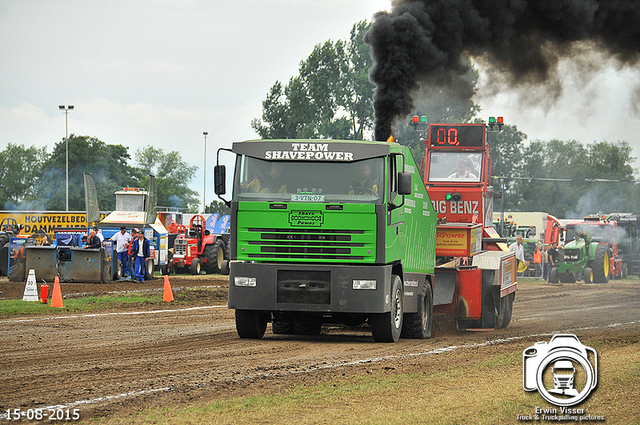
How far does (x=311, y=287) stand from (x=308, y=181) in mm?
1555

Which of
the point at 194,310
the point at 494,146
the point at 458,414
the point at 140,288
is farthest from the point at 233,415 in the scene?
the point at 494,146

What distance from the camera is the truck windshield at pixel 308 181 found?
38.5 feet

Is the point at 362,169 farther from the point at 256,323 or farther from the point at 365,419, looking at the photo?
the point at 365,419

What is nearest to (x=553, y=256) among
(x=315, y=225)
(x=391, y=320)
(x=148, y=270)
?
(x=148, y=270)

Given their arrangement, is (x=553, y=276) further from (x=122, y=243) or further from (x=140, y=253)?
(x=122, y=243)

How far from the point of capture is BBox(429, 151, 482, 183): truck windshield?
58.3 feet

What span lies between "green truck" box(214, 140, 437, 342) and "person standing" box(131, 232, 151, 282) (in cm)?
1616

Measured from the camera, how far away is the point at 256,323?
12906 millimetres

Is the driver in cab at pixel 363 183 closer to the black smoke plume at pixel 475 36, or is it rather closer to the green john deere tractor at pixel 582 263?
the black smoke plume at pixel 475 36

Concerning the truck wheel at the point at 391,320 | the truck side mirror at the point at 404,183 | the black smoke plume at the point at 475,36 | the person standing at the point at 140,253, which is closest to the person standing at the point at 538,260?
the person standing at the point at 140,253

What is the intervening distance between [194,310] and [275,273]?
7893 millimetres

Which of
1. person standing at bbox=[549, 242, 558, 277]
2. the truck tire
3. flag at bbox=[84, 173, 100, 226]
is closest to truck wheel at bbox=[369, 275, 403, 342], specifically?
flag at bbox=[84, 173, 100, 226]

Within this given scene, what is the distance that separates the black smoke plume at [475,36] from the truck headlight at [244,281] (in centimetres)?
626

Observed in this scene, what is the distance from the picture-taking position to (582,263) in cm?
3456
